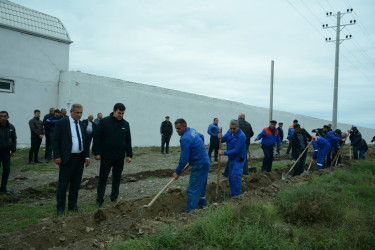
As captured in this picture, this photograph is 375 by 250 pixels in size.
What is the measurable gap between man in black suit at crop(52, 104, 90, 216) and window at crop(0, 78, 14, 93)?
9702 millimetres

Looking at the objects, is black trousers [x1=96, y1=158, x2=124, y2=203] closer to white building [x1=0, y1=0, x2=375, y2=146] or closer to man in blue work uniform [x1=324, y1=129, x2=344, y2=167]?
white building [x1=0, y1=0, x2=375, y2=146]

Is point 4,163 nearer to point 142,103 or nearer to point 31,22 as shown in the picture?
point 31,22

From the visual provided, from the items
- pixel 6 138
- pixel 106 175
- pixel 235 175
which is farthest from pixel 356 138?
pixel 6 138

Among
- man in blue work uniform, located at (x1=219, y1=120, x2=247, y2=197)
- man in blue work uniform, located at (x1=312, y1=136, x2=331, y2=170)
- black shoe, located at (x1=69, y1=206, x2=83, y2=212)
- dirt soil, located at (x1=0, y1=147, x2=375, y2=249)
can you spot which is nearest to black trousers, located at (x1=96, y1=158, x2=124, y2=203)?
dirt soil, located at (x1=0, y1=147, x2=375, y2=249)

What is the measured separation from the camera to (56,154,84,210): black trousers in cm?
552

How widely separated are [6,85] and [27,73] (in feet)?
3.37

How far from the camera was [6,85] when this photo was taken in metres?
13.7

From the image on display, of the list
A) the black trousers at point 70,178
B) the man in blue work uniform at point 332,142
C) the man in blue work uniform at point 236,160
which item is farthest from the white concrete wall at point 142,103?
the man in blue work uniform at point 236,160

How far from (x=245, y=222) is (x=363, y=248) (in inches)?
62.5

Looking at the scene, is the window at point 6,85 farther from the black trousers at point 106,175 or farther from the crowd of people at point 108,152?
the black trousers at point 106,175

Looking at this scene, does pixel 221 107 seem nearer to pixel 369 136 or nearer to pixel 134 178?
pixel 134 178

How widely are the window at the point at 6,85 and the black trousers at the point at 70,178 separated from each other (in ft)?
32.3

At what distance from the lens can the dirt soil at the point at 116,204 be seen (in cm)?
419

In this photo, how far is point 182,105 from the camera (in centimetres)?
2075
